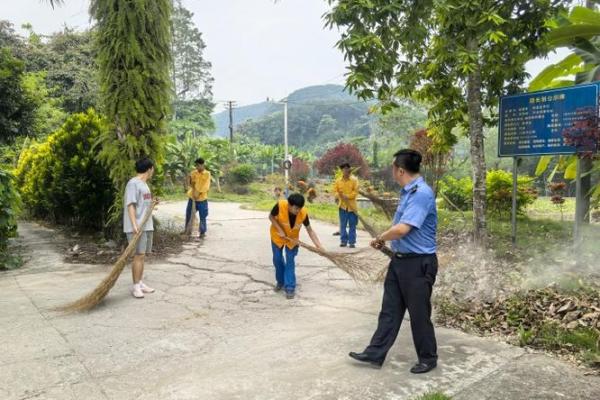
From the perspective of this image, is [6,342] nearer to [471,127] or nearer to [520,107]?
[471,127]

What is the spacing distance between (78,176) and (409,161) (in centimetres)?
771

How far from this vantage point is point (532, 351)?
13.3 feet

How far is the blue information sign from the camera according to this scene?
20.7 ft

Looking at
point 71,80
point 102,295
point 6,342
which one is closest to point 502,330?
point 102,295

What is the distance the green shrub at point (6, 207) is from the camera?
736 centimetres

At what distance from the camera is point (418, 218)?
3.54 m

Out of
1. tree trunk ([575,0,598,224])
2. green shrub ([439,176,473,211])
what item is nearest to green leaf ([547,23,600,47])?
tree trunk ([575,0,598,224])

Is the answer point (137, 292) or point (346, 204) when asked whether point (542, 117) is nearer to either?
point (346, 204)

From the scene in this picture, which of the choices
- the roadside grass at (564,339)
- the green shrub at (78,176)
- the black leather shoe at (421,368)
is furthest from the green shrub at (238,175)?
the black leather shoe at (421,368)

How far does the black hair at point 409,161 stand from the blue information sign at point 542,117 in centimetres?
334

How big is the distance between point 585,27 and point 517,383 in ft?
20.8

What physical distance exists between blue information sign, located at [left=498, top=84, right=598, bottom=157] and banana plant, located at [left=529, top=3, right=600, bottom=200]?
0.65 metres

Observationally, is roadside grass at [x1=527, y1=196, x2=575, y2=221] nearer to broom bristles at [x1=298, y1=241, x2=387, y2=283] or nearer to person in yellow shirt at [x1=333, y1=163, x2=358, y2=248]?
person in yellow shirt at [x1=333, y1=163, x2=358, y2=248]

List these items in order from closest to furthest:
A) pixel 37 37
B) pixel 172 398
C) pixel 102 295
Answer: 1. pixel 172 398
2. pixel 102 295
3. pixel 37 37
